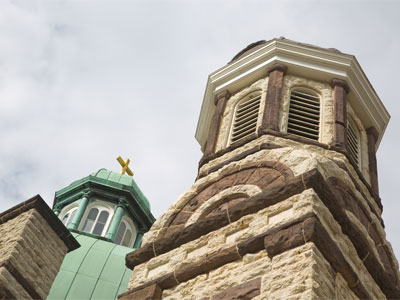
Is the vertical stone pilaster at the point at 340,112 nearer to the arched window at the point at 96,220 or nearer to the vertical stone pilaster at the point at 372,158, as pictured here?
the vertical stone pilaster at the point at 372,158

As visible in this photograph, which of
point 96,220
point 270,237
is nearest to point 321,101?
point 270,237

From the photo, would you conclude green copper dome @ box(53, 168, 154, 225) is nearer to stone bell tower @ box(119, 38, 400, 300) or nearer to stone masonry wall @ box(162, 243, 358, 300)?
stone bell tower @ box(119, 38, 400, 300)

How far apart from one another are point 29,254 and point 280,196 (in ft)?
20.3

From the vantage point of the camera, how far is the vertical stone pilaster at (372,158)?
14.8 meters

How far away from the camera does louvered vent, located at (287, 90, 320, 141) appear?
14445 millimetres

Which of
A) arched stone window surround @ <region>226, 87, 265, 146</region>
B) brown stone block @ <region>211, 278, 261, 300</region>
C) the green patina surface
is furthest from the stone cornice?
the green patina surface

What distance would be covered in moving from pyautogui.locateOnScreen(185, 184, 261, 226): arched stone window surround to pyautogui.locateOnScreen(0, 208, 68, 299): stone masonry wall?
12.9 feet

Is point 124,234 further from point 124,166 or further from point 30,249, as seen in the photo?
point 30,249

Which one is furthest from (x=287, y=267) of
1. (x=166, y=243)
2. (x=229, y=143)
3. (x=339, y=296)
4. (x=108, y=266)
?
(x=108, y=266)

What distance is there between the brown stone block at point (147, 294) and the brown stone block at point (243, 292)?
1.06 m

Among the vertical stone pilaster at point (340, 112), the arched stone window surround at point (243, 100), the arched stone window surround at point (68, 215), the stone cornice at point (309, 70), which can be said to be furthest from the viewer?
the arched stone window surround at point (68, 215)

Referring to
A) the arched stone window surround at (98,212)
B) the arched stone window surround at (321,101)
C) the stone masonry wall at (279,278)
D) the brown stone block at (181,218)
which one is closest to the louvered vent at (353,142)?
the arched stone window surround at (321,101)

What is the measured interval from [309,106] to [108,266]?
10.5 metres

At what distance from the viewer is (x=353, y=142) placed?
15602 millimetres
